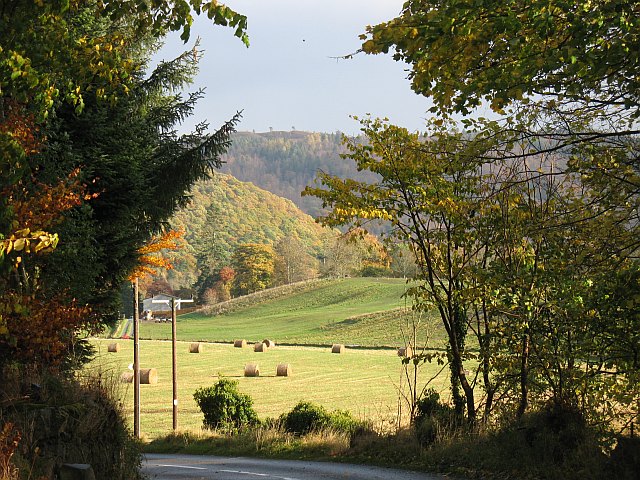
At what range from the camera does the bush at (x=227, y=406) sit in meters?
24.0

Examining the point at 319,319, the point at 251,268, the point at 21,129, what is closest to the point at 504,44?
the point at 21,129

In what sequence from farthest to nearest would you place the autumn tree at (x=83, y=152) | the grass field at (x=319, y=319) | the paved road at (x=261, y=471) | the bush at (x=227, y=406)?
the grass field at (x=319, y=319) → the bush at (x=227, y=406) → the paved road at (x=261, y=471) → the autumn tree at (x=83, y=152)

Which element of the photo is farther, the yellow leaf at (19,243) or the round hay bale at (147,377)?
the round hay bale at (147,377)

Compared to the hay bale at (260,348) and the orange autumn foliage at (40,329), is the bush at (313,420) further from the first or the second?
the hay bale at (260,348)

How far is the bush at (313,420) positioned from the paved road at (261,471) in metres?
2.29

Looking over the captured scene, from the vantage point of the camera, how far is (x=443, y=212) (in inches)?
607

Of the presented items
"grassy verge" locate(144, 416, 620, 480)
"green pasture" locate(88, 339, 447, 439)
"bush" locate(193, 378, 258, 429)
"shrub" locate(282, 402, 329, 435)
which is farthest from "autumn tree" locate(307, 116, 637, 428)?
"bush" locate(193, 378, 258, 429)

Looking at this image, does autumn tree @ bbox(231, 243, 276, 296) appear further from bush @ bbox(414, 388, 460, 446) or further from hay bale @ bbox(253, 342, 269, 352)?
bush @ bbox(414, 388, 460, 446)

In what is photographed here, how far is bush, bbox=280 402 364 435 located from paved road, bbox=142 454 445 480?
2293 mm

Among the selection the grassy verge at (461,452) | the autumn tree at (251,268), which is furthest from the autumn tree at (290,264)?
the grassy verge at (461,452)

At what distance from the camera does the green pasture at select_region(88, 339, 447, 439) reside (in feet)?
103

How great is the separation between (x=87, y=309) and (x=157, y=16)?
6.43 m

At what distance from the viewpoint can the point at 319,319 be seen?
93.4m

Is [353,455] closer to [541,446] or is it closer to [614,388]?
[541,446]
